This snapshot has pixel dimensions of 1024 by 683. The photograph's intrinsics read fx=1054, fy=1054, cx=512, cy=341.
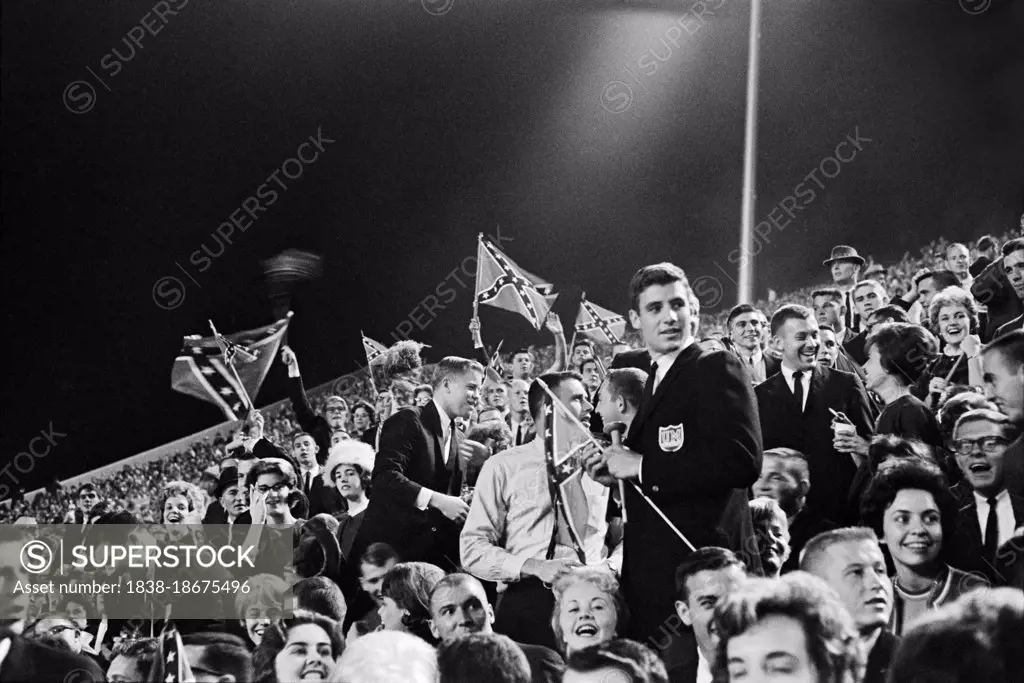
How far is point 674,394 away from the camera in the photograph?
8.66 feet

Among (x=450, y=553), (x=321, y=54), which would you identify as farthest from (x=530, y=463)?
(x=321, y=54)

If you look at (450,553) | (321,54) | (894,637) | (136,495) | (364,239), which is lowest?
(894,637)

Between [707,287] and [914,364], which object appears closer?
[914,364]

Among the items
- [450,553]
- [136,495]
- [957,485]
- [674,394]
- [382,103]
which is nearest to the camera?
[674,394]

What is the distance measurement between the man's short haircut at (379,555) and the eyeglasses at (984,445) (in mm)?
1884

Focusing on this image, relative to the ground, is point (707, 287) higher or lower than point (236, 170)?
lower

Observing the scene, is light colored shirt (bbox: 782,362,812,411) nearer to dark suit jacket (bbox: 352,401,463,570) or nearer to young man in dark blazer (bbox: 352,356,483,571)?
young man in dark blazer (bbox: 352,356,483,571)

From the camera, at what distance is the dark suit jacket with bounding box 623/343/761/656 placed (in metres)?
2.56

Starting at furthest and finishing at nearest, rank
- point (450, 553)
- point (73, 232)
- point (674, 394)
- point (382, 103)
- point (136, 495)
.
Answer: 1. point (136, 495)
2. point (382, 103)
3. point (73, 232)
4. point (450, 553)
5. point (674, 394)

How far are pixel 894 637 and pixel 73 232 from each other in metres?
6.23

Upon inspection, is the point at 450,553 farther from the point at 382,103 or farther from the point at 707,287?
the point at 382,103

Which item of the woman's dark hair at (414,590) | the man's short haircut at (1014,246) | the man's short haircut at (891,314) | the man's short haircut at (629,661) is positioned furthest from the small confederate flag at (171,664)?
the man's short haircut at (1014,246)

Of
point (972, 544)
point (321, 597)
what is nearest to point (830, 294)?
point (972, 544)

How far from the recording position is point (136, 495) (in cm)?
982
